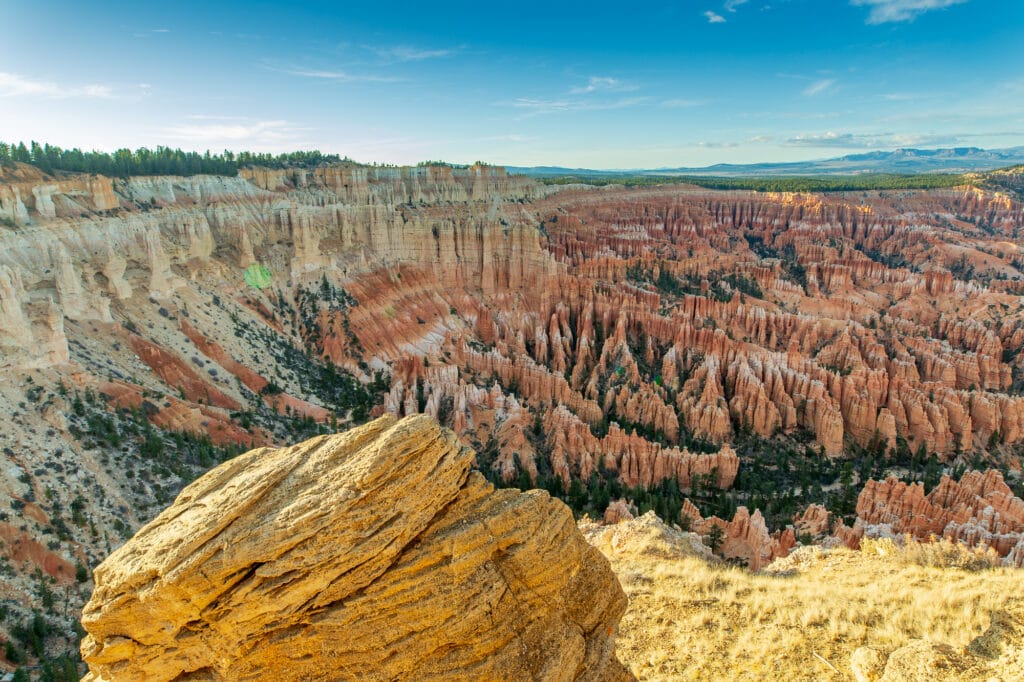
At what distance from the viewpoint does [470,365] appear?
4172 cm

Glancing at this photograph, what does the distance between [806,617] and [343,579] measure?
8.87m

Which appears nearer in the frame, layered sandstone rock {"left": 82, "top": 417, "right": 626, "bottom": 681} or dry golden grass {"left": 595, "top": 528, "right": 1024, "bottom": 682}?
layered sandstone rock {"left": 82, "top": 417, "right": 626, "bottom": 681}


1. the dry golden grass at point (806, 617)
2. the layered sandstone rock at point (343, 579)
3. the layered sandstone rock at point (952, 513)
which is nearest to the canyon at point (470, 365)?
the layered sandstone rock at point (952, 513)

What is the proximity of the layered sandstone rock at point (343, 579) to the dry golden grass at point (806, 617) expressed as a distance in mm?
3289

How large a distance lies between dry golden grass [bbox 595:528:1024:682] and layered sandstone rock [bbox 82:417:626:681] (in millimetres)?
3289

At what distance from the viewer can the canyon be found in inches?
841

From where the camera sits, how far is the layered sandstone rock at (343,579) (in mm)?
6504

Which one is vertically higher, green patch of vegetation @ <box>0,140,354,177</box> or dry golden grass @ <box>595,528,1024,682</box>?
green patch of vegetation @ <box>0,140,354,177</box>

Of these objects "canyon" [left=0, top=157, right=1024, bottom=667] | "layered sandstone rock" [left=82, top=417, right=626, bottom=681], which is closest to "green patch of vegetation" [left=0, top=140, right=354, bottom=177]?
"canyon" [left=0, top=157, right=1024, bottom=667]

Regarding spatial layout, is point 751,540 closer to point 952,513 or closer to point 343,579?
point 952,513

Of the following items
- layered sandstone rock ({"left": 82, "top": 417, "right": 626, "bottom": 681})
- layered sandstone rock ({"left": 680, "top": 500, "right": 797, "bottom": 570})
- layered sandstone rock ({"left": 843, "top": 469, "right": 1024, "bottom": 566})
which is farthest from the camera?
layered sandstone rock ({"left": 680, "top": 500, "right": 797, "bottom": 570})

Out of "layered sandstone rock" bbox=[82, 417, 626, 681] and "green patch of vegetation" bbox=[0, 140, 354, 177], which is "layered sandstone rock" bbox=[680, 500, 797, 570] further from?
"green patch of vegetation" bbox=[0, 140, 354, 177]

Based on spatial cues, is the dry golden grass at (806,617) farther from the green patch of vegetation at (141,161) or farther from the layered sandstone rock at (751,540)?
the green patch of vegetation at (141,161)

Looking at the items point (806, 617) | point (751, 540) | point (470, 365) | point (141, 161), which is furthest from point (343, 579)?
point (141, 161)
